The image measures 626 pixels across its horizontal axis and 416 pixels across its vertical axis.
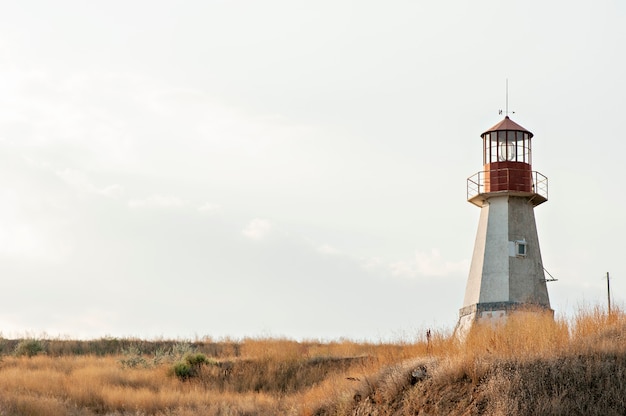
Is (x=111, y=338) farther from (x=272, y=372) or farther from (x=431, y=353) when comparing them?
(x=431, y=353)

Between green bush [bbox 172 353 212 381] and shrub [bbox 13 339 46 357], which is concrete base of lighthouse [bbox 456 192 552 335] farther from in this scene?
shrub [bbox 13 339 46 357]

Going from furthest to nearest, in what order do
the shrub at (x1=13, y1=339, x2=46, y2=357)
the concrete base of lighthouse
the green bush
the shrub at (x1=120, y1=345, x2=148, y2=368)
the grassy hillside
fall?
the shrub at (x1=13, y1=339, x2=46, y2=357), the shrub at (x1=120, y1=345, x2=148, y2=368), the concrete base of lighthouse, the green bush, the grassy hillside

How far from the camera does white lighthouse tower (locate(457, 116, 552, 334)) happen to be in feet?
101

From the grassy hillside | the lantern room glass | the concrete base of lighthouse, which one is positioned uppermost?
the lantern room glass

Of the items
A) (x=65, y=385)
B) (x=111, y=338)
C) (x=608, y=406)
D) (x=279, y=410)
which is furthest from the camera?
(x=111, y=338)

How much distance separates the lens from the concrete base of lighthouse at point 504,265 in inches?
1201

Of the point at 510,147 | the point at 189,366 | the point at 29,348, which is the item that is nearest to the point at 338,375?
the point at 189,366

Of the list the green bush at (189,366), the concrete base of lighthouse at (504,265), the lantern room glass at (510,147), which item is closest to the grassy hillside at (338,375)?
the green bush at (189,366)

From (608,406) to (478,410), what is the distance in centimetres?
219

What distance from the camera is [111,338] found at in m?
38.0

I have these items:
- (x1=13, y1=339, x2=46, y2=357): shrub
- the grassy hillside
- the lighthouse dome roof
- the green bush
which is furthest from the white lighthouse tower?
(x1=13, y1=339, x2=46, y2=357): shrub

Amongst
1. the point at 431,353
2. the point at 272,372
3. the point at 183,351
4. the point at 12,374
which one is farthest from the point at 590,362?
the point at 183,351

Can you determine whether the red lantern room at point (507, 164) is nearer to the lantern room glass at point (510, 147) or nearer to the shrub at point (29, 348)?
the lantern room glass at point (510, 147)

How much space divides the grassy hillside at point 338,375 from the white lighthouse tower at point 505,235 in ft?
14.1
